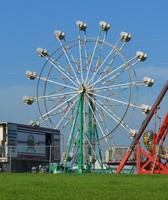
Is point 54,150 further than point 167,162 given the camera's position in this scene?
Yes

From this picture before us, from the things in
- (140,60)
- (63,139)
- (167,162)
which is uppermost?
(140,60)

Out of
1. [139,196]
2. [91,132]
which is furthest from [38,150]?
[139,196]

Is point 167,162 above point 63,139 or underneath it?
underneath

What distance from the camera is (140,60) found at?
145ft

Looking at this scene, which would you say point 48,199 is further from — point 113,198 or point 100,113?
point 100,113

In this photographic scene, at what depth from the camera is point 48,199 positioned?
1018 centimetres

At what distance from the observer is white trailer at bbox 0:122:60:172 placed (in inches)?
1528

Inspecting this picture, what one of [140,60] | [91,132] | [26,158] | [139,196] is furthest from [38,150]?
[139,196]

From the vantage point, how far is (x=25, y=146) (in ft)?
131

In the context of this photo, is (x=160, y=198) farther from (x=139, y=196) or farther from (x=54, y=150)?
(x=54, y=150)

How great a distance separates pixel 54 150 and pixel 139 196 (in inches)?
1234

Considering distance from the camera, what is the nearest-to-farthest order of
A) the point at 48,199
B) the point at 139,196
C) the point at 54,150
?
the point at 48,199, the point at 139,196, the point at 54,150

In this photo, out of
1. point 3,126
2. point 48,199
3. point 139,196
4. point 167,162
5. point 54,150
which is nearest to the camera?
point 48,199

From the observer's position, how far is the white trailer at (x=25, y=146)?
1528 inches
